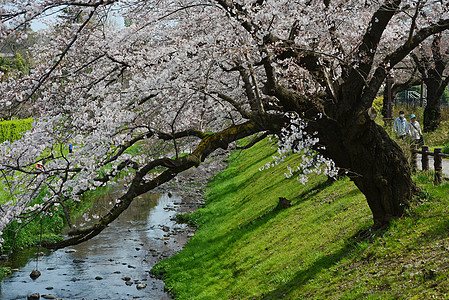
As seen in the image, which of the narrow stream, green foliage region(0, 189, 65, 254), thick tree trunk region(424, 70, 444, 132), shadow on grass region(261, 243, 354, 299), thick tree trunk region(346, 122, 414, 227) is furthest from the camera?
thick tree trunk region(424, 70, 444, 132)

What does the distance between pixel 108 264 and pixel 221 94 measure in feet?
29.4

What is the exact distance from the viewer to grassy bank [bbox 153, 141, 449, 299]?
6.87m

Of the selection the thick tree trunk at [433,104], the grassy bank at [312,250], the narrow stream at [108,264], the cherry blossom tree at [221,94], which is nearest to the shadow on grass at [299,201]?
the grassy bank at [312,250]

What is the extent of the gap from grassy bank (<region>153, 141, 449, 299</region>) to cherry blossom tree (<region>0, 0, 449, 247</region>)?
0.80m

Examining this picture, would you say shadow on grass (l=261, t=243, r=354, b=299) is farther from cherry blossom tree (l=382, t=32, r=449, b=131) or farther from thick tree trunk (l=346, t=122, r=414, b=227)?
A: cherry blossom tree (l=382, t=32, r=449, b=131)

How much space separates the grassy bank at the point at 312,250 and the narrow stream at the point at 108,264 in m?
0.97

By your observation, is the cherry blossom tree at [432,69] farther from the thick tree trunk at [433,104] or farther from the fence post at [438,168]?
the fence post at [438,168]

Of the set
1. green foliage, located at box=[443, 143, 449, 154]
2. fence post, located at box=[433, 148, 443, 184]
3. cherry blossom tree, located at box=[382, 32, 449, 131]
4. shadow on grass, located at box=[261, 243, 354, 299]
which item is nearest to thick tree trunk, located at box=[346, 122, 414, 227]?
shadow on grass, located at box=[261, 243, 354, 299]

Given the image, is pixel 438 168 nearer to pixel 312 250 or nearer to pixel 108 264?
pixel 312 250

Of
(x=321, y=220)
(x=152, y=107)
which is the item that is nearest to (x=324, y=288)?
(x=321, y=220)

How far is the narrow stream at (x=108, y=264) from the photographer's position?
1270 centimetres

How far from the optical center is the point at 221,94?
893 centimetres

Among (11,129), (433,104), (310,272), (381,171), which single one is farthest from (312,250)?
(11,129)

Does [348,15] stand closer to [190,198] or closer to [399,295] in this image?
[399,295]
